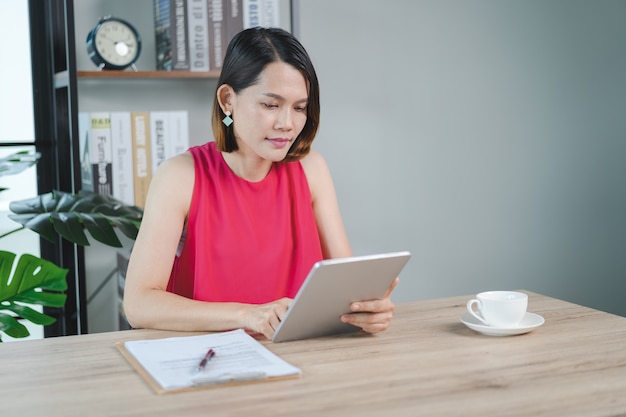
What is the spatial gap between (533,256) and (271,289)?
6.79 feet

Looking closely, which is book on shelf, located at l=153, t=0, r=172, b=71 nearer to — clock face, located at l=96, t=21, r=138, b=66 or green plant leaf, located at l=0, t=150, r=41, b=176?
clock face, located at l=96, t=21, r=138, b=66

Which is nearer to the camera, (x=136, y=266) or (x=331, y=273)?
(x=331, y=273)

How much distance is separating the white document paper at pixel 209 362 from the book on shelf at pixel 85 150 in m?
1.37

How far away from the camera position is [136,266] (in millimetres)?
1720

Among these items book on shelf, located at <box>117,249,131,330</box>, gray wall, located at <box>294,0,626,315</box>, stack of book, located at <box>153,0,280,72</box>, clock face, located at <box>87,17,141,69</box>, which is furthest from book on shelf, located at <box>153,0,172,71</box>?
book on shelf, located at <box>117,249,131,330</box>

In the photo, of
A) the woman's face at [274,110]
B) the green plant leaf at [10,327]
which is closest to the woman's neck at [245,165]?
the woman's face at [274,110]

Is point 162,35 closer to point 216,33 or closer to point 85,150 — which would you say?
point 216,33

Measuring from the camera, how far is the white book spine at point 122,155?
266cm

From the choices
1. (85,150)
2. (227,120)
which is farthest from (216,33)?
(227,120)

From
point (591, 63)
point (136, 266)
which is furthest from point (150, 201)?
point (591, 63)

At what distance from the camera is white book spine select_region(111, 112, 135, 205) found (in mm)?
2660

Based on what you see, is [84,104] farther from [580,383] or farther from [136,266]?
[580,383]

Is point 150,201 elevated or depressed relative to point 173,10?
depressed

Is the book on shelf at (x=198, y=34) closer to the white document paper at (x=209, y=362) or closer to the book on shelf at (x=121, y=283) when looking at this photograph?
the book on shelf at (x=121, y=283)
